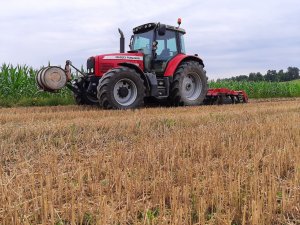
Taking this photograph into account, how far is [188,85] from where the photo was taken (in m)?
10.3

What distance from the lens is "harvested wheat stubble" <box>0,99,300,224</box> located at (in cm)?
216

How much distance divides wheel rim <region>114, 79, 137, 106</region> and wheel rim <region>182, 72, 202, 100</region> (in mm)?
1952

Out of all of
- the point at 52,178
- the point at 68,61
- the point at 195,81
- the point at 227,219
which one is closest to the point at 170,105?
the point at 195,81

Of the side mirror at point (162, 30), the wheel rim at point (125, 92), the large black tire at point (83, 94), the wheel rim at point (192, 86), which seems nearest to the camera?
the wheel rim at point (125, 92)

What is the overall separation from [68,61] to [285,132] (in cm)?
570

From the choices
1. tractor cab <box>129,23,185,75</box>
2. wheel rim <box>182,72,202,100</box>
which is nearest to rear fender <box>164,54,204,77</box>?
tractor cab <box>129,23,185,75</box>

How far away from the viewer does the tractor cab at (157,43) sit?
920 cm

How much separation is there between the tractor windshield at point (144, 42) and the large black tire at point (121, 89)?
1050 millimetres

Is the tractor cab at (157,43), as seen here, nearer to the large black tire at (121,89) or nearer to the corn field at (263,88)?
the large black tire at (121,89)

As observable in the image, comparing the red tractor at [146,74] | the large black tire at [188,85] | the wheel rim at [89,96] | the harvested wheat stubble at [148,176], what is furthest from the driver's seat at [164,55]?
the harvested wheat stubble at [148,176]

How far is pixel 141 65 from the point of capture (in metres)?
9.15

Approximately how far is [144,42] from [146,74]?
2.97 feet

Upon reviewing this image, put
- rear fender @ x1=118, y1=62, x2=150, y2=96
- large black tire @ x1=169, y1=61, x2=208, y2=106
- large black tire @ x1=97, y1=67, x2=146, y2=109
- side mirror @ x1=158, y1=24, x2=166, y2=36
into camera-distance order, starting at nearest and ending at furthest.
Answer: large black tire @ x1=97, y1=67, x2=146, y2=109 → rear fender @ x1=118, y1=62, x2=150, y2=96 → side mirror @ x1=158, y1=24, x2=166, y2=36 → large black tire @ x1=169, y1=61, x2=208, y2=106

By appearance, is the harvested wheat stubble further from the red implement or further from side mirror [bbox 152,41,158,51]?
the red implement
